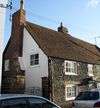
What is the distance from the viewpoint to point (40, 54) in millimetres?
25156

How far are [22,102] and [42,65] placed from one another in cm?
1654

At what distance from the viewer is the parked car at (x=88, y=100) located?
1241 cm

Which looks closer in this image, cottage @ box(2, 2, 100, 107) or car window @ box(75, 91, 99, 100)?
car window @ box(75, 91, 99, 100)

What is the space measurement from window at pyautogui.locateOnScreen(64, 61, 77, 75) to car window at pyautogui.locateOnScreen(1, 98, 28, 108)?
17761 mm

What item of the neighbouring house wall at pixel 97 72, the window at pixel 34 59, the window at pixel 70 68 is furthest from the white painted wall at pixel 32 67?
the neighbouring house wall at pixel 97 72

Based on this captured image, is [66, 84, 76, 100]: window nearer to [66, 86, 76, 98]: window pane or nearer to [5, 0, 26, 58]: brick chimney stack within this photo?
[66, 86, 76, 98]: window pane

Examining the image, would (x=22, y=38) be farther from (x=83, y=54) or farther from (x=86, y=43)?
(x=86, y=43)

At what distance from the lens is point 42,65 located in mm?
24828

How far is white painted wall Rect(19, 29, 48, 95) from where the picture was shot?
81.1 ft

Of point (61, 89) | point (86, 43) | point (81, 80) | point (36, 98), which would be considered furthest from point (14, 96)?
point (86, 43)

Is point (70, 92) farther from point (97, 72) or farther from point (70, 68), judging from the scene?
point (97, 72)

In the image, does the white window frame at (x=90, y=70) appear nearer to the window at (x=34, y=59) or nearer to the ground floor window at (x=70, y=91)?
the ground floor window at (x=70, y=91)

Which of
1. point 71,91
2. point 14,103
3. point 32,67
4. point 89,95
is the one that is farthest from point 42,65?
point 14,103

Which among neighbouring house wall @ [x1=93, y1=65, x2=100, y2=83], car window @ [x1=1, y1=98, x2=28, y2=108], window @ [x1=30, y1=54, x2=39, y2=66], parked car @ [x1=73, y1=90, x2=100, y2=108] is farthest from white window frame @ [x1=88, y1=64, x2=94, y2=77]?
car window @ [x1=1, y1=98, x2=28, y2=108]
